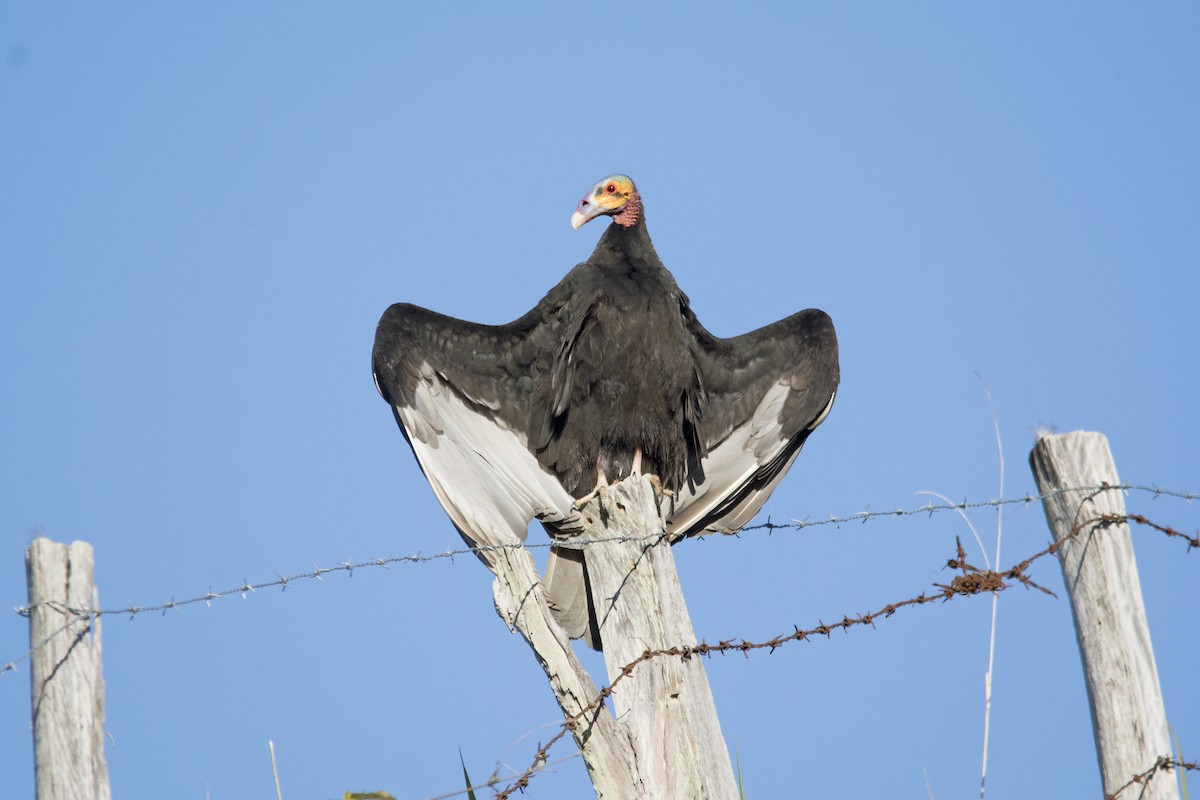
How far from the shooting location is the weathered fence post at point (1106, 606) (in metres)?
2.27

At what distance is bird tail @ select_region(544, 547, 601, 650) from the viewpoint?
4.02 meters

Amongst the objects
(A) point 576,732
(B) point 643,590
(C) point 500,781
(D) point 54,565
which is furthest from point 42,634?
(B) point 643,590

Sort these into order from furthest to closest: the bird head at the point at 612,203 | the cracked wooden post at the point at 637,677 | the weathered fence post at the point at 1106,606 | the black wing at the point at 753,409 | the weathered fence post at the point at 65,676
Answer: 1. the bird head at the point at 612,203
2. the black wing at the point at 753,409
3. the cracked wooden post at the point at 637,677
4. the weathered fence post at the point at 1106,606
5. the weathered fence post at the point at 65,676

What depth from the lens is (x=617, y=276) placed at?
447cm

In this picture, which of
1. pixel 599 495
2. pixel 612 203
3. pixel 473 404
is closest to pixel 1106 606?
pixel 599 495

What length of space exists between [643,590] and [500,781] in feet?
1.98

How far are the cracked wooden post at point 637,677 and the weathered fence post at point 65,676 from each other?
3.68 feet

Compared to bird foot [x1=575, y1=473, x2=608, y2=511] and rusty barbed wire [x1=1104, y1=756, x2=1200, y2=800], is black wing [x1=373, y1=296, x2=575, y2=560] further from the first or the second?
rusty barbed wire [x1=1104, y1=756, x2=1200, y2=800]

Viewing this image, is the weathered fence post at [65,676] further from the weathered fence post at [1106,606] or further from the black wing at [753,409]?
the black wing at [753,409]

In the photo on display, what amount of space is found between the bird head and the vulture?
24cm

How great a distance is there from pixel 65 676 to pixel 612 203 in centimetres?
319

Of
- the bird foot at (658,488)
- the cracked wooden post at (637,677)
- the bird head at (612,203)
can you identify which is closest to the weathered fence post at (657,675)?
the cracked wooden post at (637,677)

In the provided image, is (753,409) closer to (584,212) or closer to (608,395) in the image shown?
(608,395)

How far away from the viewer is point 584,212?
5.08 meters
